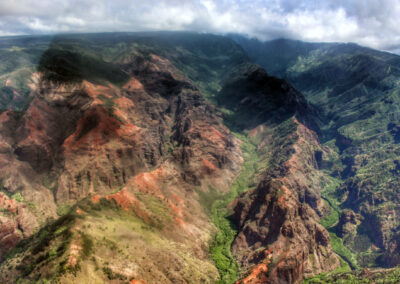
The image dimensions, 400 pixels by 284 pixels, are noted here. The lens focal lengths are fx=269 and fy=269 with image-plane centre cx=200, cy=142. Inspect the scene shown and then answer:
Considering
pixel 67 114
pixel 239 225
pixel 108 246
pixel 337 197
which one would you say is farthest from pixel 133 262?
pixel 337 197

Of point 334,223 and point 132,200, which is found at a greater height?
point 132,200

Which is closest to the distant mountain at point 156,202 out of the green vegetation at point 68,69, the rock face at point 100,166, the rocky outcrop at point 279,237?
the rocky outcrop at point 279,237

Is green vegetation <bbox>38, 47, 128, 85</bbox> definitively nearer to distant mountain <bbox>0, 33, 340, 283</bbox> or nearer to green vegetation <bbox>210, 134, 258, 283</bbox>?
distant mountain <bbox>0, 33, 340, 283</bbox>

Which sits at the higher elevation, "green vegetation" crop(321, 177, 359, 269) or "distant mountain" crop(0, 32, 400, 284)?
"distant mountain" crop(0, 32, 400, 284)

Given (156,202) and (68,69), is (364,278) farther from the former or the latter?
(68,69)

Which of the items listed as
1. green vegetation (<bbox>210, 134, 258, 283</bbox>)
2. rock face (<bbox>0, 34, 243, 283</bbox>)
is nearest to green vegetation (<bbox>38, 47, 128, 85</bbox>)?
rock face (<bbox>0, 34, 243, 283</bbox>)

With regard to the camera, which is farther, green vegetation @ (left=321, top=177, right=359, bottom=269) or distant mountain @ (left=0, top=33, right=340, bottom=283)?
green vegetation @ (left=321, top=177, right=359, bottom=269)

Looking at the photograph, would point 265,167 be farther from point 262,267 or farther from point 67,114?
point 67,114

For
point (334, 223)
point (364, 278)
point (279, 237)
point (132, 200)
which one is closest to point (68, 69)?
point (132, 200)

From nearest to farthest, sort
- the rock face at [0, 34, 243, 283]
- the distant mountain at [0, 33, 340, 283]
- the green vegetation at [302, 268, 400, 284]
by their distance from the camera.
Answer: the distant mountain at [0, 33, 340, 283] → the green vegetation at [302, 268, 400, 284] → the rock face at [0, 34, 243, 283]
